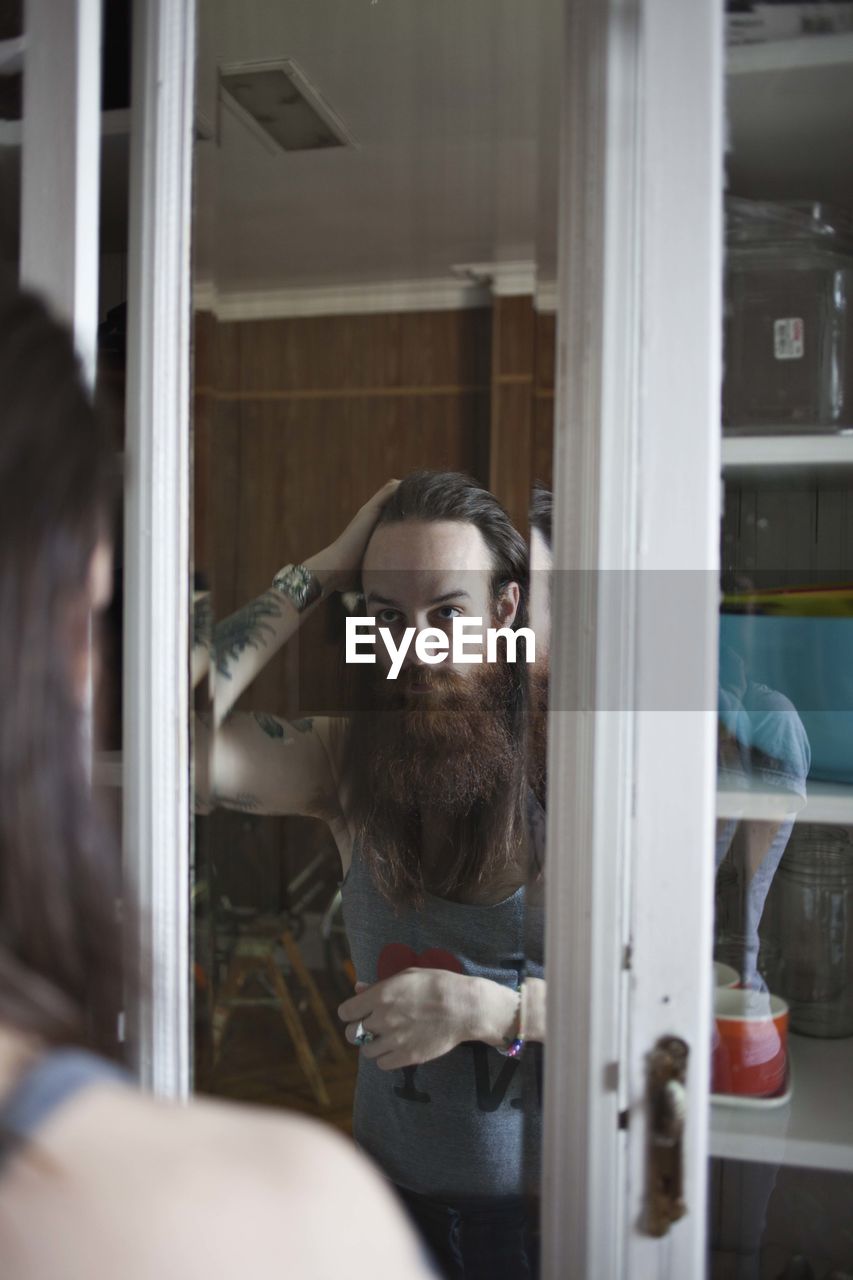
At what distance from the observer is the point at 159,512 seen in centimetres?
85

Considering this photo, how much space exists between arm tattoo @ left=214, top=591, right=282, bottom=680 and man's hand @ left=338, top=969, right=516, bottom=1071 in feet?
1.28

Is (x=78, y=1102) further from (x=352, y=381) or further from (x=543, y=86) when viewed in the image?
(x=543, y=86)

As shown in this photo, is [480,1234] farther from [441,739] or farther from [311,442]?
[311,442]

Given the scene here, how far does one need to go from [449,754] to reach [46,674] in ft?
2.04

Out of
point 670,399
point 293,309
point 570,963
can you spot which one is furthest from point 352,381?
point 570,963

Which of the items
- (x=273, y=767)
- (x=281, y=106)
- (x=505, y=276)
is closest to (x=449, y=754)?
(x=273, y=767)

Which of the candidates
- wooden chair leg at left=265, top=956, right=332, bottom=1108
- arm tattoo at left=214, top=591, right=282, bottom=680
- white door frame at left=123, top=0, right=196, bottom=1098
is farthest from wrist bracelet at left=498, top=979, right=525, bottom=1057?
arm tattoo at left=214, top=591, right=282, bottom=680

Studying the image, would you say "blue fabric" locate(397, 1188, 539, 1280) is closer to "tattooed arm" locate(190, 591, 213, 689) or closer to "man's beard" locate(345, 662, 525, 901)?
"man's beard" locate(345, 662, 525, 901)

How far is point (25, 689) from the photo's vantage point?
1.54ft

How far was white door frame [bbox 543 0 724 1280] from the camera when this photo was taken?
0.75 m

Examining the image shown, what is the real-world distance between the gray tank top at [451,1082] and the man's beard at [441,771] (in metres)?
0.03

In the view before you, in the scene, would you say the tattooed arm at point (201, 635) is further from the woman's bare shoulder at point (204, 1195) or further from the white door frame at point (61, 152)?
the woman's bare shoulder at point (204, 1195)

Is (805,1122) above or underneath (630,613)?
Result: underneath

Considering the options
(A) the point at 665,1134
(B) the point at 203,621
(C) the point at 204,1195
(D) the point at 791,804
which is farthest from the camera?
(B) the point at 203,621
